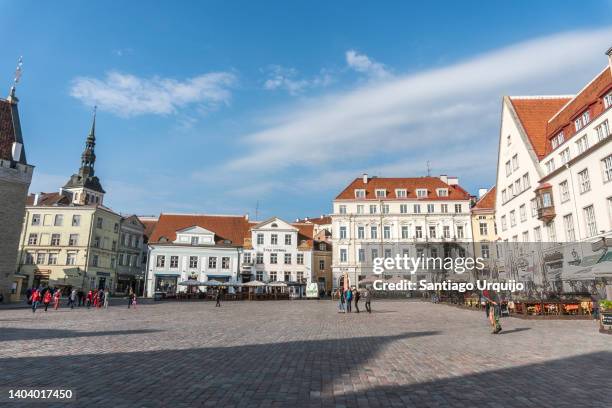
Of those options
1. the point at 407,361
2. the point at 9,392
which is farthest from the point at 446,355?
the point at 9,392

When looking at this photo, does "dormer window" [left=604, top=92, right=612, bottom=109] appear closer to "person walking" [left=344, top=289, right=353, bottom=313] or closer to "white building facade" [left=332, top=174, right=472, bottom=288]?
"person walking" [left=344, top=289, right=353, bottom=313]

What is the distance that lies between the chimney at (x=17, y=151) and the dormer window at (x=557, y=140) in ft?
173

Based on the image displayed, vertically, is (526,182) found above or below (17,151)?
below

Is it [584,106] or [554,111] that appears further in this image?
[554,111]

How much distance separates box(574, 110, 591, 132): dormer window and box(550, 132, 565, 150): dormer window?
2.19 m

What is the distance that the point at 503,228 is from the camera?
144ft

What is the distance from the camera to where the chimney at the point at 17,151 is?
40.9 m

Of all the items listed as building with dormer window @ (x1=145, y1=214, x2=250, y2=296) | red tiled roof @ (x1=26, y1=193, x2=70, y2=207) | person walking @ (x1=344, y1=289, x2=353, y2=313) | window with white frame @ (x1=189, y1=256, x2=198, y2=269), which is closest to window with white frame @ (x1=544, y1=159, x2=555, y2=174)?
person walking @ (x1=344, y1=289, x2=353, y2=313)

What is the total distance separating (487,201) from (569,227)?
35588mm

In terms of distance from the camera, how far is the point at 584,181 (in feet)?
93.7

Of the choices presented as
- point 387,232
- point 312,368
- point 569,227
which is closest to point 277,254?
point 387,232

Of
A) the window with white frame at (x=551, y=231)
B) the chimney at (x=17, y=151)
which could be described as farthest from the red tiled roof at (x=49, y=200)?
the window with white frame at (x=551, y=231)

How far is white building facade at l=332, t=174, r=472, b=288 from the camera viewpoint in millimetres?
62844

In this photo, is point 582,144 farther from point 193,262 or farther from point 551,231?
point 193,262
